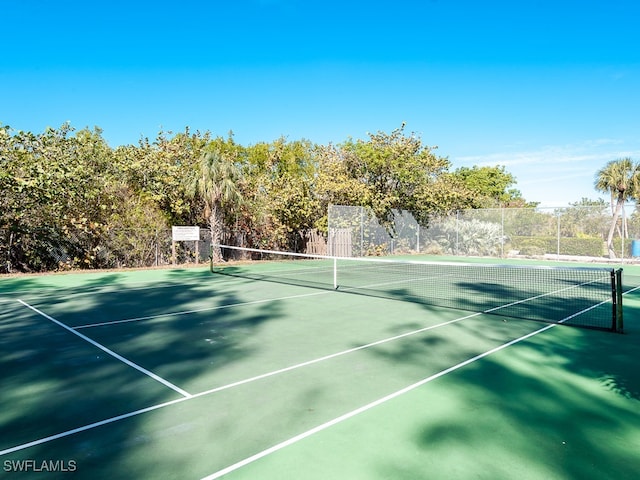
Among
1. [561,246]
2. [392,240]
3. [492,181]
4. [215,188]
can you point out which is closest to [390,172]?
[392,240]

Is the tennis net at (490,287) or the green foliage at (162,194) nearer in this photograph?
the tennis net at (490,287)

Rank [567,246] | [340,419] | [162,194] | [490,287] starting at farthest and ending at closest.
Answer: [567,246]
[162,194]
[490,287]
[340,419]

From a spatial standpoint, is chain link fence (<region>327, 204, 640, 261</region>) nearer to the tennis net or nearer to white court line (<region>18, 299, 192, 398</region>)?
the tennis net

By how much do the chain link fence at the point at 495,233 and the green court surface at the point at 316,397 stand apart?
14.4m

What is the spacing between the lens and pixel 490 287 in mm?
11391

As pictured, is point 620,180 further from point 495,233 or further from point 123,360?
point 123,360

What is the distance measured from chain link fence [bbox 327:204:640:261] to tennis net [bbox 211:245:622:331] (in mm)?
4853

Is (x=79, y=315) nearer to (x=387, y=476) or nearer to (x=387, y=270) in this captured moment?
(x=387, y=476)

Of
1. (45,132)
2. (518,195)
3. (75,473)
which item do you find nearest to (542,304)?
(75,473)

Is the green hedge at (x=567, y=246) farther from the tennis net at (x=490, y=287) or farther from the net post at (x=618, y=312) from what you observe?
the net post at (x=618, y=312)

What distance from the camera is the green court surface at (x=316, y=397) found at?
2.85 metres

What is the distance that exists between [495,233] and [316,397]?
22236 millimetres

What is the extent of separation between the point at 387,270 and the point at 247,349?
10.9 m

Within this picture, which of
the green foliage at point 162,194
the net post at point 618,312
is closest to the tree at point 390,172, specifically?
the green foliage at point 162,194
